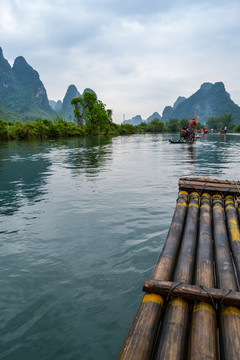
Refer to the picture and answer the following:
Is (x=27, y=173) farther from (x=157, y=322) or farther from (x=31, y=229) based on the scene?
(x=157, y=322)

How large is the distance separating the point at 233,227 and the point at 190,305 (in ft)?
8.50

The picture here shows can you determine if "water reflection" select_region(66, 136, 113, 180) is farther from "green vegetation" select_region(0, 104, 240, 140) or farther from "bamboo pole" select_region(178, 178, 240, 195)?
"green vegetation" select_region(0, 104, 240, 140)

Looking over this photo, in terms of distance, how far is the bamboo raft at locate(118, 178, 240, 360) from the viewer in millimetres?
2277

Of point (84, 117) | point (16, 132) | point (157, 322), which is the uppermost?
point (84, 117)

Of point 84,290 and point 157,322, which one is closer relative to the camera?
point 157,322

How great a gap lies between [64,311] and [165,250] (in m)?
1.91

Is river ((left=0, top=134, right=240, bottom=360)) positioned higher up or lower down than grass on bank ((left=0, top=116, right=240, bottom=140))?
lower down

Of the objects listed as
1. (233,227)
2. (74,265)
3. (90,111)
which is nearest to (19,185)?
(74,265)

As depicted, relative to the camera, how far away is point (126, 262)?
483 centimetres

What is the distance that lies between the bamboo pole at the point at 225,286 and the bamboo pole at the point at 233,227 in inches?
4.0

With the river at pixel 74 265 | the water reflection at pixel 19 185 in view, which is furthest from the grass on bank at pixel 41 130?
the river at pixel 74 265

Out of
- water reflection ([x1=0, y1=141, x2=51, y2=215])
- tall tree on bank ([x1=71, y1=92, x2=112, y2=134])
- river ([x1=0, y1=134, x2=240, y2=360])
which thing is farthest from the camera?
tall tree on bank ([x1=71, y1=92, x2=112, y2=134])

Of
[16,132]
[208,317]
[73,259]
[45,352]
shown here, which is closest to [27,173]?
[73,259]

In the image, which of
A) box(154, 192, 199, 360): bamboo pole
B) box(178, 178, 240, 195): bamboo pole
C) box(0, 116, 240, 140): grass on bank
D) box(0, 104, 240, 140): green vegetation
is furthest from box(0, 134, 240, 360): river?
box(0, 104, 240, 140): green vegetation
